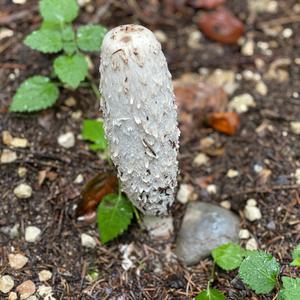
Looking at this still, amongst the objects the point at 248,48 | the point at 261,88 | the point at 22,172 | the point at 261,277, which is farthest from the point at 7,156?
the point at 248,48

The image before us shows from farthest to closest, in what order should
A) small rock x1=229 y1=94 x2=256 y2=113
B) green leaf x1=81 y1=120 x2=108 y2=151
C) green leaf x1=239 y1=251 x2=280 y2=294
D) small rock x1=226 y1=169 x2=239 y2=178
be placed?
1. small rock x1=229 y1=94 x2=256 y2=113
2. small rock x1=226 y1=169 x2=239 y2=178
3. green leaf x1=81 y1=120 x2=108 y2=151
4. green leaf x1=239 y1=251 x2=280 y2=294

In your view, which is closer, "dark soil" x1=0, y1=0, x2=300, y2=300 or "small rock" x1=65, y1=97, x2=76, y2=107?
"dark soil" x1=0, y1=0, x2=300, y2=300

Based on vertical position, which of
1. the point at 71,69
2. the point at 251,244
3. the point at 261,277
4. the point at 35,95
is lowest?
the point at 251,244

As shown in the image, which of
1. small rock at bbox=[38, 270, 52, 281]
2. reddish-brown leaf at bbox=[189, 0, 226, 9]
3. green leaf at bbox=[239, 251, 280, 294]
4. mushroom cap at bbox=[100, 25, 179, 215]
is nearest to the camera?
mushroom cap at bbox=[100, 25, 179, 215]

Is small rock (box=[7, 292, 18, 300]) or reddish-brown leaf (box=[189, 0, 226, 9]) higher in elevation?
reddish-brown leaf (box=[189, 0, 226, 9])

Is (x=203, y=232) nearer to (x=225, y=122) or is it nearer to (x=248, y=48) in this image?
(x=225, y=122)

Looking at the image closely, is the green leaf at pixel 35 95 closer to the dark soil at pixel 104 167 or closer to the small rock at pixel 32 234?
the dark soil at pixel 104 167

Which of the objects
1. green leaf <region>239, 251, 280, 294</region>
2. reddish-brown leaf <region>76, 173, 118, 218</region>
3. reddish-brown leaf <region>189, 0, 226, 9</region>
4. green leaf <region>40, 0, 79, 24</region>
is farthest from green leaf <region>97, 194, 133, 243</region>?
reddish-brown leaf <region>189, 0, 226, 9</region>

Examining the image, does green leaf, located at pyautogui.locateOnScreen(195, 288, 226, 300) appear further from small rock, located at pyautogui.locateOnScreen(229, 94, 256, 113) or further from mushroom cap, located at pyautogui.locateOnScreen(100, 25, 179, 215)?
small rock, located at pyautogui.locateOnScreen(229, 94, 256, 113)
